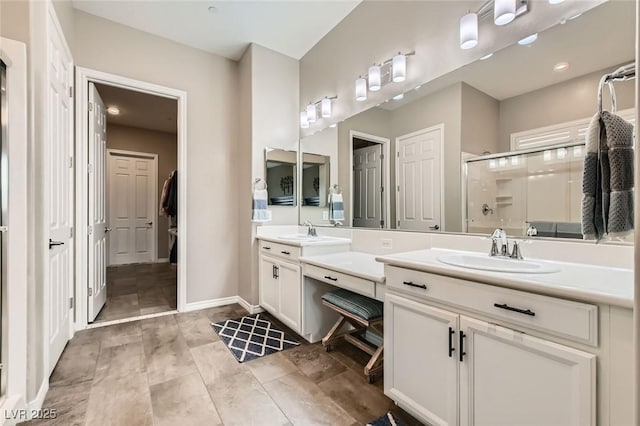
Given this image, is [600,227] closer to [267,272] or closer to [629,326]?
[629,326]

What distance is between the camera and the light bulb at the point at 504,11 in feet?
4.86

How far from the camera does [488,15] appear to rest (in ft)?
5.34

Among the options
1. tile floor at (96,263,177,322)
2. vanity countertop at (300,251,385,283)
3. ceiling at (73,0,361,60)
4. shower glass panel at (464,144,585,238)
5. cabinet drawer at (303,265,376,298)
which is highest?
ceiling at (73,0,361,60)

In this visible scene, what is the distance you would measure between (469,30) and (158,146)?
5.94 meters

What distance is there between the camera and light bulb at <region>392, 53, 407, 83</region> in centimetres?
209

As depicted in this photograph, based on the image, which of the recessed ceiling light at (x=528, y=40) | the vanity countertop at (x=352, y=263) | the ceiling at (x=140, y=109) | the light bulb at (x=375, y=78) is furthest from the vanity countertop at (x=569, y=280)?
the ceiling at (x=140, y=109)

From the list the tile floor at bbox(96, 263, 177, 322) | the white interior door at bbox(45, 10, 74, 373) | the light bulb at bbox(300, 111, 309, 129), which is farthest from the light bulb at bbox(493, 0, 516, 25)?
the tile floor at bbox(96, 263, 177, 322)

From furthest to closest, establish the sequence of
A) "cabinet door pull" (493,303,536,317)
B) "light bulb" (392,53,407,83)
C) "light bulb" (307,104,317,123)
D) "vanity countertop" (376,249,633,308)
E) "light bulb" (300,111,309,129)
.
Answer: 1. "light bulb" (300,111,309,129)
2. "light bulb" (307,104,317,123)
3. "light bulb" (392,53,407,83)
4. "cabinet door pull" (493,303,536,317)
5. "vanity countertop" (376,249,633,308)

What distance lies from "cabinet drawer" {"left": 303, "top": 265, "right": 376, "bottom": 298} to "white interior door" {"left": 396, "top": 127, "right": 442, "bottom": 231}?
62cm

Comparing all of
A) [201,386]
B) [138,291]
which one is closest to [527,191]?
[201,386]

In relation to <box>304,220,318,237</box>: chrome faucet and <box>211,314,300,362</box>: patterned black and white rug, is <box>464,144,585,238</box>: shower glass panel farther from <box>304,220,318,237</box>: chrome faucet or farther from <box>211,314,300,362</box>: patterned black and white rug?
<box>211,314,300,362</box>: patterned black and white rug

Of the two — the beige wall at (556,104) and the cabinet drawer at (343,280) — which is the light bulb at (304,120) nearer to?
the cabinet drawer at (343,280)

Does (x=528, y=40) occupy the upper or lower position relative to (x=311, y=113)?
lower

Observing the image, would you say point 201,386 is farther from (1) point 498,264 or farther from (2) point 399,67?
(2) point 399,67
